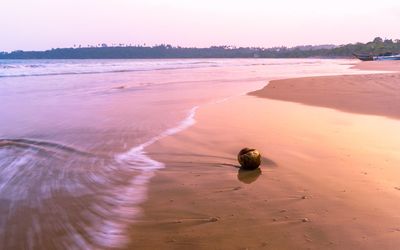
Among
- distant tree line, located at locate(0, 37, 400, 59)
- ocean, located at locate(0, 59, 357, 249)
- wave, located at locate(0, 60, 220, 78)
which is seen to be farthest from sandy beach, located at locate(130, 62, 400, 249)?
distant tree line, located at locate(0, 37, 400, 59)

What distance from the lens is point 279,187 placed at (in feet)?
15.1

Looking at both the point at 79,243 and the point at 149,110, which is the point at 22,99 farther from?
the point at 79,243

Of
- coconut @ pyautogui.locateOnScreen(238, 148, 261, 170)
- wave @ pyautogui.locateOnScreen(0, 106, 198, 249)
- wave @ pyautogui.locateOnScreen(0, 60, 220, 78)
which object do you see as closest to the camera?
wave @ pyautogui.locateOnScreen(0, 106, 198, 249)

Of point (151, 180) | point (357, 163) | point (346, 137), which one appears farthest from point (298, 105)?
point (151, 180)

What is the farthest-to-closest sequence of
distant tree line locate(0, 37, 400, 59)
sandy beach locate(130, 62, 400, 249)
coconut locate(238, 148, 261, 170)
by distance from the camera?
distant tree line locate(0, 37, 400, 59) < coconut locate(238, 148, 261, 170) < sandy beach locate(130, 62, 400, 249)

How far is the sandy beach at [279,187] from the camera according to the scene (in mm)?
3373

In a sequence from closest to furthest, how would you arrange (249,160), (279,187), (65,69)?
1. (279,187)
2. (249,160)
3. (65,69)

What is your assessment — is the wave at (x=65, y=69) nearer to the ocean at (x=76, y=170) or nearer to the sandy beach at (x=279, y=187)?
the ocean at (x=76, y=170)

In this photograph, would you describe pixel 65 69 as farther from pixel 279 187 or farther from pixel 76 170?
pixel 279 187

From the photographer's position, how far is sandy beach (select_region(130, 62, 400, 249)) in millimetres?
3373

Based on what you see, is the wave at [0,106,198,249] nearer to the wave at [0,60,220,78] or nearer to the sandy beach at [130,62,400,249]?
the sandy beach at [130,62,400,249]

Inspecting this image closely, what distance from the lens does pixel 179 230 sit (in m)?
3.54

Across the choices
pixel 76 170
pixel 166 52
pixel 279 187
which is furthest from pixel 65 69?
pixel 166 52

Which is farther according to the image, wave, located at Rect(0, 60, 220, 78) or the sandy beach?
wave, located at Rect(0, 60, 220, 78)
